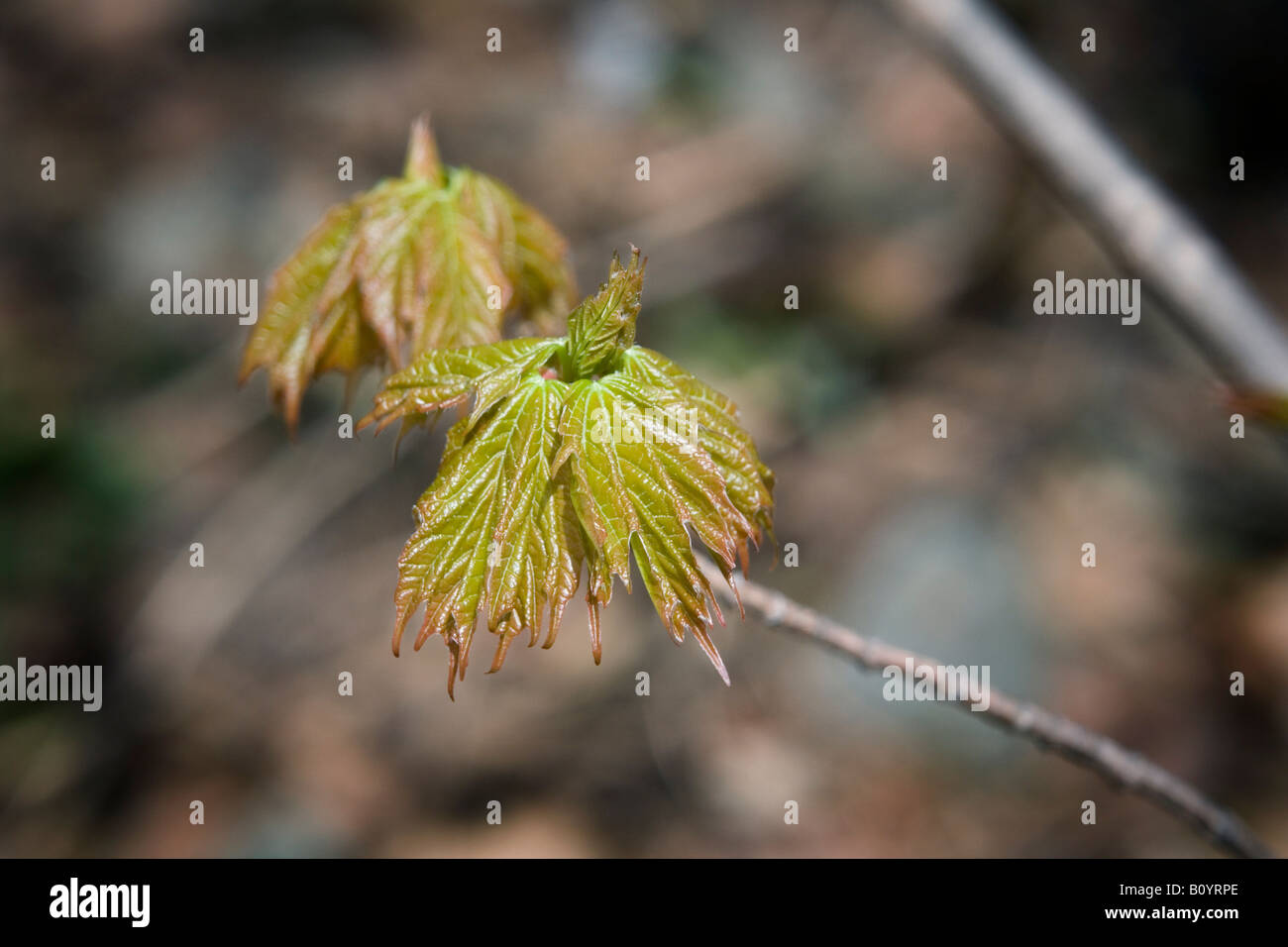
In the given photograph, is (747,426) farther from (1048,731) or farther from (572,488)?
(572,488)

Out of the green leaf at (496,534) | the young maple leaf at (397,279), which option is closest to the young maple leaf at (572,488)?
the green leaf at (496,534)

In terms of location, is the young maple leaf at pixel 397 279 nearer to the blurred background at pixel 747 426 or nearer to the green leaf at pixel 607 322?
the green leaf at pixel 607 322

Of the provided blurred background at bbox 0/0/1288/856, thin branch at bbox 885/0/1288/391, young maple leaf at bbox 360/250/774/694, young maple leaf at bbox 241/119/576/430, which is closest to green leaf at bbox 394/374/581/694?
young maple leaf at bbox 360/250/774/694

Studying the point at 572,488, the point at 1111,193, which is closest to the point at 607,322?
the point at 572,488

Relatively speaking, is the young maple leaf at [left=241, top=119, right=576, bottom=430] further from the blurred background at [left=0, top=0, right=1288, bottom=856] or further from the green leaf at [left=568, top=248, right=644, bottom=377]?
the blurred background at [left=0, top=0, right=1288, bottom=856]

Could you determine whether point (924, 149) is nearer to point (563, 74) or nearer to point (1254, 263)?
point (1254, 263)
